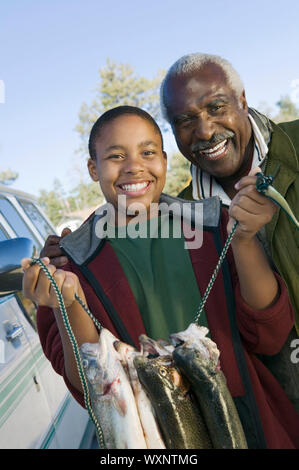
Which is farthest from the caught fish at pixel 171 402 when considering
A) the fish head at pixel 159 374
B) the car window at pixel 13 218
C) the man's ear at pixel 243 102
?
the car window at pixel 13 218

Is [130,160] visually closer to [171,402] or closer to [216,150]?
[216,150]

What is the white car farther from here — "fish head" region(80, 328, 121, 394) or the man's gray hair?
the man's gray hair

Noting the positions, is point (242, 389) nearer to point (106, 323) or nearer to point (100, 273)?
point (106, 323)

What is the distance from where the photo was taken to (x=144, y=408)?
1.28 m

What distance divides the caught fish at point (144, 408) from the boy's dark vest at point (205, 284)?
324 mm

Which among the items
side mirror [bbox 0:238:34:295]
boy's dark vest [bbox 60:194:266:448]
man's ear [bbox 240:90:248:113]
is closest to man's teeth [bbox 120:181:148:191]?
boy's dark vest [bbox 60:194:266:448]

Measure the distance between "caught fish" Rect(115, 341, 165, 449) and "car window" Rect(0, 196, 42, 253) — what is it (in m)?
2.19

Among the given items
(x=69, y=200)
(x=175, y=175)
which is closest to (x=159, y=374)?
(x=175, y=175)

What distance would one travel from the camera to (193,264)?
1.75 meters

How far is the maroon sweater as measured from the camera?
5.22ft

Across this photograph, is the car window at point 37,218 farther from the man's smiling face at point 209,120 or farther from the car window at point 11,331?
the man's smiling face at point 209,120

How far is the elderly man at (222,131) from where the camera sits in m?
2.20
